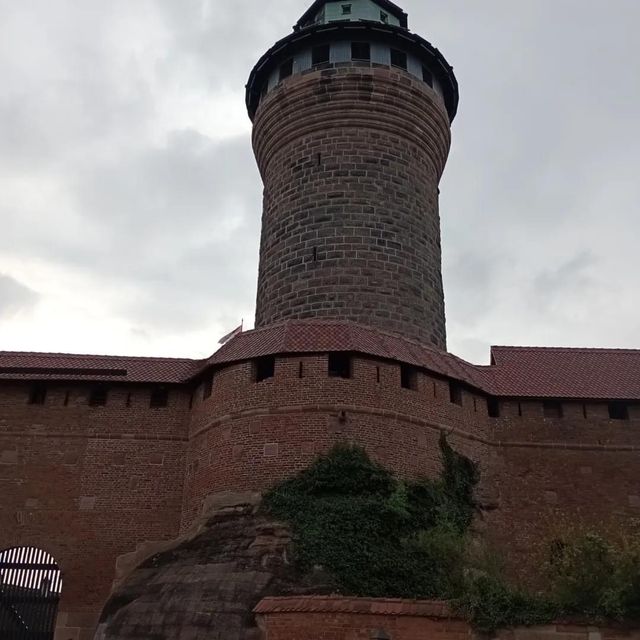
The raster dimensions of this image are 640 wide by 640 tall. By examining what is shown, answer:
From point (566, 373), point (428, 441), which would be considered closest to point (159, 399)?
point (428, 441)

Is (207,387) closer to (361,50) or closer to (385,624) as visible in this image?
(385,624)

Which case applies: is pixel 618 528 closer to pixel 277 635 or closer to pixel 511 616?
pixel 511 616

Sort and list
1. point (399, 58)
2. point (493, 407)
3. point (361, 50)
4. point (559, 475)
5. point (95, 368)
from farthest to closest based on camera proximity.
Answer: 1. point (399, 58)
2. point (361, 50)
3. point (493, 407)
4. point (95, 368)
5. point (559, 475)

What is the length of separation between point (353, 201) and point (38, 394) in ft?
28.1

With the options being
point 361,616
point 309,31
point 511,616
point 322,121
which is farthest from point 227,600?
point 309,31

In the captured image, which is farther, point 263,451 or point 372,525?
point 263,451

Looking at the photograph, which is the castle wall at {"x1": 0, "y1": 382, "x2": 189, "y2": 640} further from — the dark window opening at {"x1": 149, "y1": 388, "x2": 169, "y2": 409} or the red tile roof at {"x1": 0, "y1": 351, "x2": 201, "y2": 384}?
the red tile roof at {"x1": 0, "y1": 351, "x2": 201, "y2": 384}

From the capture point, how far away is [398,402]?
1464 cm

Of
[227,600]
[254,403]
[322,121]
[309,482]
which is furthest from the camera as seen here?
[322,121]

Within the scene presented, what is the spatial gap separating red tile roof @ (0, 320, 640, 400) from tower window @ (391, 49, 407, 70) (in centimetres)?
775

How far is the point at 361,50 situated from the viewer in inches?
759

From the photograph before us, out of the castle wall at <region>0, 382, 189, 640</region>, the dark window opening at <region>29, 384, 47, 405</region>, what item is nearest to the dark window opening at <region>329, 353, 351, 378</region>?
the castle wall at <region>0, 382, 189, 640</region>

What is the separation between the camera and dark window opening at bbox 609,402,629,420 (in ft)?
56.2

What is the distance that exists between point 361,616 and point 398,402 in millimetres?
5680
